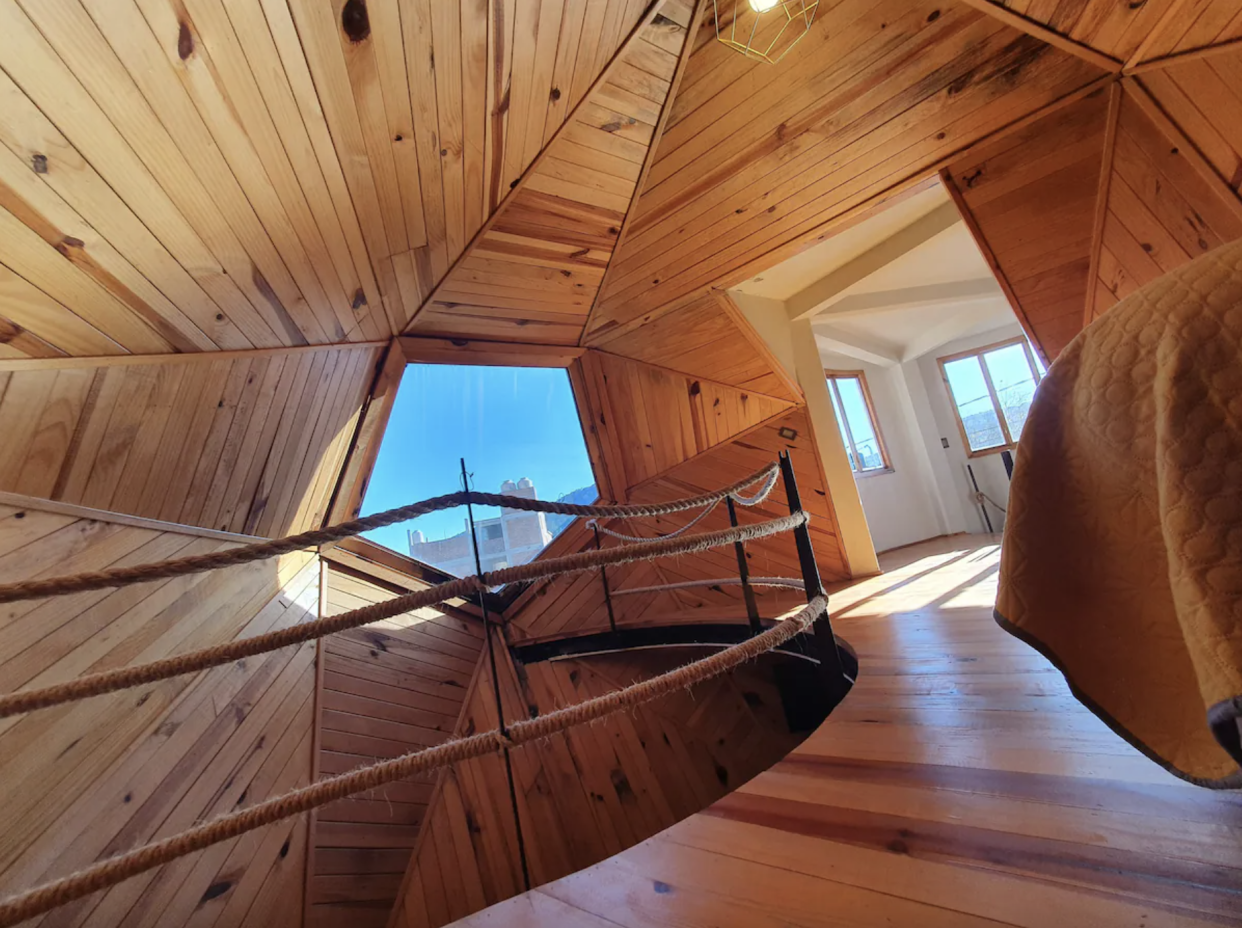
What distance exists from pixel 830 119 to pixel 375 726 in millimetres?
3265

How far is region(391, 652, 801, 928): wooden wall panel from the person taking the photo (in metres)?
2.62

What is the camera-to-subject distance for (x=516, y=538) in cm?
389

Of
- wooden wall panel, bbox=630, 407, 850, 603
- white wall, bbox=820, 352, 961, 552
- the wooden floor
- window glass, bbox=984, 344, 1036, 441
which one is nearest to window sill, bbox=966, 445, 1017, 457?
window glass, bbox=984, 344, 1036, 441

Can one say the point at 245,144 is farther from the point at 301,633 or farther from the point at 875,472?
the point at 875,472

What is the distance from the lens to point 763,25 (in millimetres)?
1744

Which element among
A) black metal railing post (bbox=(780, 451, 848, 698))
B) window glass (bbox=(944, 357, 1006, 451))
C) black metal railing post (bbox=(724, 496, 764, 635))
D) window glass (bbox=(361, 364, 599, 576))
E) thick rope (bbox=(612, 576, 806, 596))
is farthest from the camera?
window glass (bbox=(944, 357, 1006, 451))

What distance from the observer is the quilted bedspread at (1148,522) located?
20.1 inches

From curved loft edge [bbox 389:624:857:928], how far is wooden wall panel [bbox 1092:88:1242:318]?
206 cm

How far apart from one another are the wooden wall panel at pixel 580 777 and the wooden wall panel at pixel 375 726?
0.44ft

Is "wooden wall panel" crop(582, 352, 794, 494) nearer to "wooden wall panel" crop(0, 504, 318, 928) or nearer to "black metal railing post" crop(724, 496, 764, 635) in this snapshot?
"black metal railing post" crop(724, 496, 764, 635)

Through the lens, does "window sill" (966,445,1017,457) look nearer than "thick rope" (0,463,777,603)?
No

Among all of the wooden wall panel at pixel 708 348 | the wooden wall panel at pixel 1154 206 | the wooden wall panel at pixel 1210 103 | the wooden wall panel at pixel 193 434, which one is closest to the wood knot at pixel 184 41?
the wooden wall panel at pixel 193 434

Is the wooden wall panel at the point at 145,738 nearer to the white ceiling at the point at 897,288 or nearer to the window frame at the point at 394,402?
the window frame at the point at 394,402

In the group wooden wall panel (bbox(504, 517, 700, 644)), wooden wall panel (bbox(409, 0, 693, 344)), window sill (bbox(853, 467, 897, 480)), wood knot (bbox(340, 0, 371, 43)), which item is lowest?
wooden wall panel (bbox(504, 517, 700, 644))
